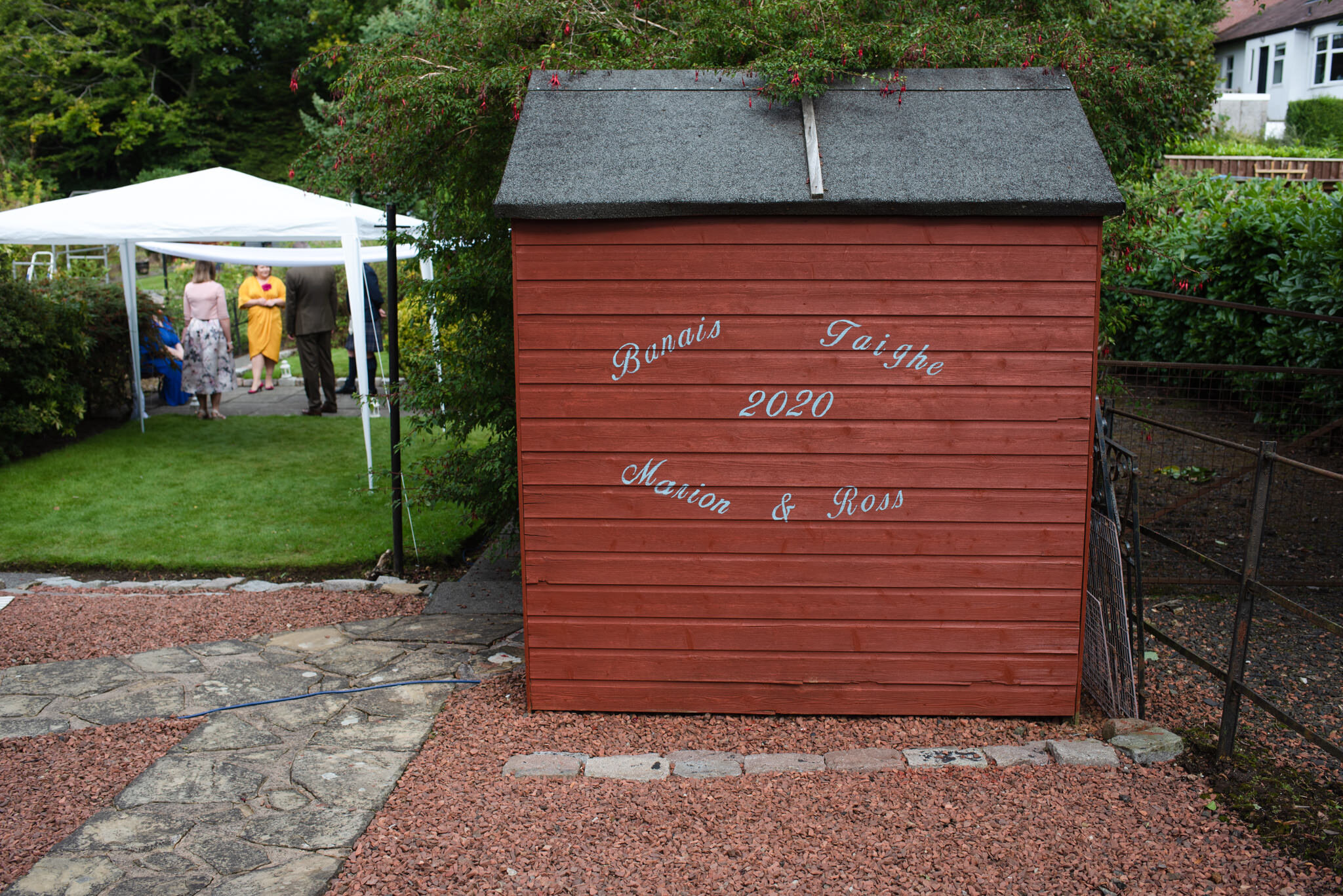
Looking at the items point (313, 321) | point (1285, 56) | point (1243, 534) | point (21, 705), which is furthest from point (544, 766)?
point (1285, 56)

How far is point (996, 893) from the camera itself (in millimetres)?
3090

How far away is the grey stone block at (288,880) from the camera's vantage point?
3084 millimetres

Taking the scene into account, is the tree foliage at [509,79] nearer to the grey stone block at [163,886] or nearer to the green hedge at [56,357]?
the grey stone block at [163,886]

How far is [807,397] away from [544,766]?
5.80 ft

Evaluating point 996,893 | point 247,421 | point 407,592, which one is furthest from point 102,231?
point 996,893

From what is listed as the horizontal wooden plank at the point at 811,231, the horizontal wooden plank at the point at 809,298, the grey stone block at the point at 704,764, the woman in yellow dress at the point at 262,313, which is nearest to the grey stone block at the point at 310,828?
the grey stone block at the point at 704,764

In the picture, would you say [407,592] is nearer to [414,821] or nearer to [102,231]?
[414,821]

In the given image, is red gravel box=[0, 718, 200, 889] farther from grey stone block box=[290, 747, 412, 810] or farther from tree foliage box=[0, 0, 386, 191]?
tree foliage box=[0, 0, 386, 191]

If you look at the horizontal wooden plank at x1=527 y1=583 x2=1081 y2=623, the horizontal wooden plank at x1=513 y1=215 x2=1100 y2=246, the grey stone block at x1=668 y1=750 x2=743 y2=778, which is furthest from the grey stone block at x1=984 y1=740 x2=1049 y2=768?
the horizontal wooden plank at x1=513 y1=215 x2=1100 y2=246

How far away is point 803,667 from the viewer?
4309mm

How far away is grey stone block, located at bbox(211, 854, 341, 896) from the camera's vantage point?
3.08 m

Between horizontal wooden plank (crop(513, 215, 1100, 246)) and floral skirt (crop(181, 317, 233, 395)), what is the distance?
879 centimetres

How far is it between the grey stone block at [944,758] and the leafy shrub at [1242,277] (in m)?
3.58

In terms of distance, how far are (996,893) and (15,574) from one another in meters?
6.51
